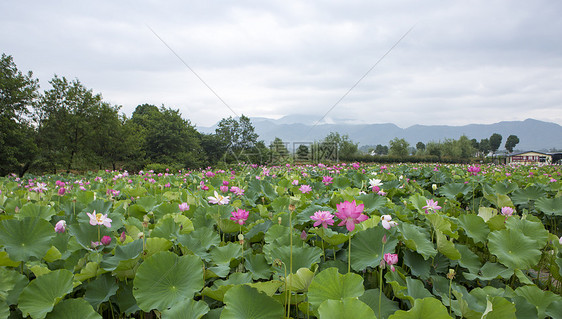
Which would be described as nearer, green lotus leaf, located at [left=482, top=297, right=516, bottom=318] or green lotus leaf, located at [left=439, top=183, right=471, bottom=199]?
green lotus leaf, located at [left=482, top=297, right=516, bottom=318]

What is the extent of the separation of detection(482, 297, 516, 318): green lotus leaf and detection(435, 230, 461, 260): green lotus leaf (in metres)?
0.35

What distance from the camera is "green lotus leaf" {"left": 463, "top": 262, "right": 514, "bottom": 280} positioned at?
1409 millimetres

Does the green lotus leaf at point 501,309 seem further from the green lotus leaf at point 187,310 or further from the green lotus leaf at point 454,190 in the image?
the green lotus leaf at point 454,190

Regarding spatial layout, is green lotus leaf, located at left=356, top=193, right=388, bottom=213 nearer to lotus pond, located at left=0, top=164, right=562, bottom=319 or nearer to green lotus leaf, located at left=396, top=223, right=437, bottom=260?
lotus pond, located at left=0, top=164, right=562, bottom=319

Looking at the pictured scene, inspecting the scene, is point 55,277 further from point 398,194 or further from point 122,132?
point 122,132

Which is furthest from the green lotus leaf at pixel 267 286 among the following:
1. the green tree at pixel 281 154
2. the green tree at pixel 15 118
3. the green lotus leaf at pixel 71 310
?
the green tree at pixel 15 118

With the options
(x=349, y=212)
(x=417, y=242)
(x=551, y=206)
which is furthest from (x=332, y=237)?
(x=551, y=206)

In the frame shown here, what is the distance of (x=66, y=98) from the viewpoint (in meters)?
27.0

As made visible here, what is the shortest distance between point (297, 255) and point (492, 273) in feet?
3.21

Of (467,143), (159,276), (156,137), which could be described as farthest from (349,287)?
(467,143)

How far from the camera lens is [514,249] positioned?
1.56 m

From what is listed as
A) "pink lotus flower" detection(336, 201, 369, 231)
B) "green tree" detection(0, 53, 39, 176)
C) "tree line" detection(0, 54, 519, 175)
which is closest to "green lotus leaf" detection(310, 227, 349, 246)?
"pink lotus flower" detection(336, 201, 369, 231)

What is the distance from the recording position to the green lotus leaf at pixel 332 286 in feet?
3.39

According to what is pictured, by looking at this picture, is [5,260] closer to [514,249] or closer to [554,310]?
[554,310]
